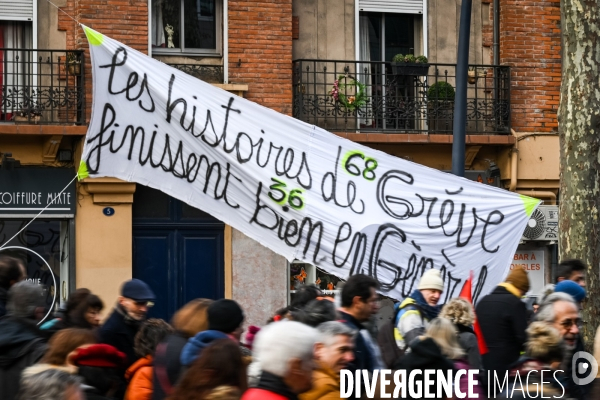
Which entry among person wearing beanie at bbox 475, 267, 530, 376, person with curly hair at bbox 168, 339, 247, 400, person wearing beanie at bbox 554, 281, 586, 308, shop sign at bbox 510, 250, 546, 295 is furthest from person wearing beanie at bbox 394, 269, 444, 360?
shop sign at bbox 510, 250, 546, 295

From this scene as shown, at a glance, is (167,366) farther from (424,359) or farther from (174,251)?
(174,251)

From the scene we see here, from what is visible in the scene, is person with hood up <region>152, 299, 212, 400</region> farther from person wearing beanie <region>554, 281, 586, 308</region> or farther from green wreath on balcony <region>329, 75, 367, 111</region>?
green wreath on balcony <region>329, 75, 367, 111</region>

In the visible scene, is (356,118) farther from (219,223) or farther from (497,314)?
(497,314)

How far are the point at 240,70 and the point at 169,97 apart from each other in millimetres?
7173

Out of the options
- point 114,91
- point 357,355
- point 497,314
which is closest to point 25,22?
point 114,91

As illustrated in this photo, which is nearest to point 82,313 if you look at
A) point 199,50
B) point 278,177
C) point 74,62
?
point 278,177

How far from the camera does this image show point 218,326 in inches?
231

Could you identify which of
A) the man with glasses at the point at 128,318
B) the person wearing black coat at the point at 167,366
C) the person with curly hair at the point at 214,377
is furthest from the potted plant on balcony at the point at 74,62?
the person with curly hair at the point at 214,377

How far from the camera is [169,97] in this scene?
9695 millimetres

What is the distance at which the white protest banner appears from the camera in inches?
377

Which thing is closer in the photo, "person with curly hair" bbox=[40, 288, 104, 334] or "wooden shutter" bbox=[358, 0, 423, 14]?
"person with curly hair" bbox=[40, 288, 104, 334]

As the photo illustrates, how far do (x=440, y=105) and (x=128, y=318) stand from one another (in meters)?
11.2

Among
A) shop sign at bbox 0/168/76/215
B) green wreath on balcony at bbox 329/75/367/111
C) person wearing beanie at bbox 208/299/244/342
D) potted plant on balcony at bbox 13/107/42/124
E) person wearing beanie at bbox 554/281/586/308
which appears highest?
green wreath on balcony at bbox 329/75/367/111

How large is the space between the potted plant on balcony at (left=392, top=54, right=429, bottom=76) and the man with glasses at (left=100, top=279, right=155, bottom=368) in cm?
1080
